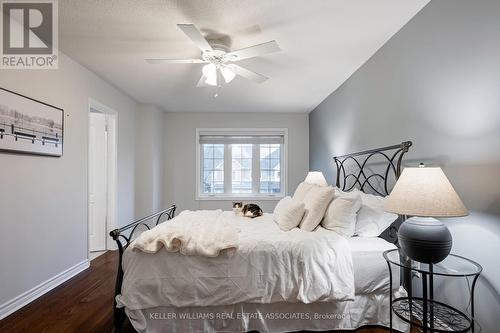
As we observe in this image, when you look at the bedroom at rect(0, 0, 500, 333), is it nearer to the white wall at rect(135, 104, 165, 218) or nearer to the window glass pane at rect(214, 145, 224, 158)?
the white wall at rect(135, 104, 165, 218)

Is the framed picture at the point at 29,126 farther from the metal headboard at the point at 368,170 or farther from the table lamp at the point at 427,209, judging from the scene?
the metal headboard at the point at 368,170

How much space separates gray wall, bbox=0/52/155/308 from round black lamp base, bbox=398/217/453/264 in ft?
9.78

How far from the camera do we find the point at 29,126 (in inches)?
88.0

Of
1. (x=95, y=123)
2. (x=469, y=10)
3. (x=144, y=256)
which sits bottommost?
(x=144, y=256)

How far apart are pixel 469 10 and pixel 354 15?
72cm

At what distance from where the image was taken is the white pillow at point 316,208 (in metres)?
2.20

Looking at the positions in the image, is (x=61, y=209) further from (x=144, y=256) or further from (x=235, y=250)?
(x=235, y=250)

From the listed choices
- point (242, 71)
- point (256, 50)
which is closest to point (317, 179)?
point (242, 71)

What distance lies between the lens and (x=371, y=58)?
2.65m

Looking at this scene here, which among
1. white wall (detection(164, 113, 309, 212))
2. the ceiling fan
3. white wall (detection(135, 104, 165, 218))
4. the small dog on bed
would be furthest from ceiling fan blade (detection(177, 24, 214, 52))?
white wall (detection(164, 113, 309, 212))

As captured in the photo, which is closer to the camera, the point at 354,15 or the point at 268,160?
the point at 354,15

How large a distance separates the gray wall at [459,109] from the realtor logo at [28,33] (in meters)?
2.79

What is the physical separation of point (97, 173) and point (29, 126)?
155 centimetres

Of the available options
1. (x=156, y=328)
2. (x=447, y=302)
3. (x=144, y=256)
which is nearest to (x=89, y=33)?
(x=144, y=256)
